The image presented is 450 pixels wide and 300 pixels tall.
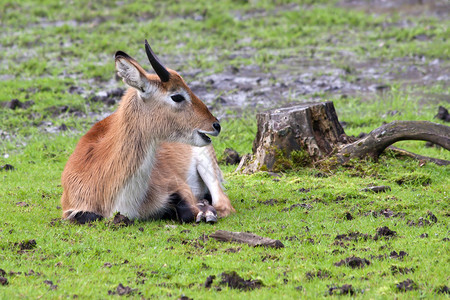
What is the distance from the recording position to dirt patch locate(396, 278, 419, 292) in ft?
16.2

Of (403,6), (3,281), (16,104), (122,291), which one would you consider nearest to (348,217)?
(122,291)

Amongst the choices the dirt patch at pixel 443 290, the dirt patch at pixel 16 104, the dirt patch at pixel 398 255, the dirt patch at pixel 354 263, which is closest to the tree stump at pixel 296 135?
the dirt patch at pixel 398 255

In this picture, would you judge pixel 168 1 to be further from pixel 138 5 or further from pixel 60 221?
pixel 60 221

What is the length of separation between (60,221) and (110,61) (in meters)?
10.5

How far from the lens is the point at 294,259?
5.78m

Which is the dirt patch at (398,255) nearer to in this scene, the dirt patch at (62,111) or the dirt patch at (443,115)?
the dirt patch at (443,115)

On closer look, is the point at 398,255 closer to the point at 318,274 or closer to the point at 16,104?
the point at 318,274

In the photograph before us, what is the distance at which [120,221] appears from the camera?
7004 mm

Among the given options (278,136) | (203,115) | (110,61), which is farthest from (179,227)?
(110,61)

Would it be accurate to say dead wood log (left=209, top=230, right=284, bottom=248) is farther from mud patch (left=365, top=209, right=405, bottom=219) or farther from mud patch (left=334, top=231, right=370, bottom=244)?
mud patch (left=365, top=209, right=405, bottom=219)

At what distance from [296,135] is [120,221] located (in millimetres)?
3212

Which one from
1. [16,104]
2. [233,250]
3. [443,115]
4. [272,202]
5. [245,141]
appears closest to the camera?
[233,250]

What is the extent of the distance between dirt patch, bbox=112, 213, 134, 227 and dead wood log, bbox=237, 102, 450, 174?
289 cm

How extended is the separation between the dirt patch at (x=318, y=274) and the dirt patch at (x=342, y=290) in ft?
1.01
